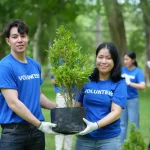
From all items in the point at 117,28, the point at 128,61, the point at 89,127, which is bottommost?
the point at 89,127

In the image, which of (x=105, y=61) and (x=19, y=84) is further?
(x=105, y=61)

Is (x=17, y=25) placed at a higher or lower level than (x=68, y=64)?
higher

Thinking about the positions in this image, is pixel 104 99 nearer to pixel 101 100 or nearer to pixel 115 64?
pixel 101 100

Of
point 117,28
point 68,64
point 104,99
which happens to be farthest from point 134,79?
point 117,28

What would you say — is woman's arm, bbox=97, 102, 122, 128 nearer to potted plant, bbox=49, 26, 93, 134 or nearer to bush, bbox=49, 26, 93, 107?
potted plant, bbox=49, 26, 93, 134

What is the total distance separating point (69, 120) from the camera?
12.3 ft

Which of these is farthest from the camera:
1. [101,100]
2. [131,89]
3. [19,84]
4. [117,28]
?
[117,28]

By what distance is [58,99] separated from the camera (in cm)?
691

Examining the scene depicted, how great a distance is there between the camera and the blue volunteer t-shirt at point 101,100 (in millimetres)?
4023

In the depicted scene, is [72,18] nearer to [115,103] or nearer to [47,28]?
[47,28]

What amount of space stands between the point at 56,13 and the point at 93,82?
22.0m

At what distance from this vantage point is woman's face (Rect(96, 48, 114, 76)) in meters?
4.04

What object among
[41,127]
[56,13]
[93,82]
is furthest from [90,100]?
[56,13]

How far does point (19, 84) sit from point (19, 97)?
117 mm
